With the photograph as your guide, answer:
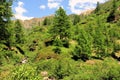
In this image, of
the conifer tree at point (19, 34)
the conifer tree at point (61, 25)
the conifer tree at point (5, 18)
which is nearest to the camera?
the conifer tree at point (5, 18)

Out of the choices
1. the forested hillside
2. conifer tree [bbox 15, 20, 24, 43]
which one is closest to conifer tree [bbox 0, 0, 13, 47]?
the forested hillside

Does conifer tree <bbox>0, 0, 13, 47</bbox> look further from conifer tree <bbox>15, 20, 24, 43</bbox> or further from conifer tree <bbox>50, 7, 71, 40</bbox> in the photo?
conifer tree <bbox>15, 20, 24, 43</bbox>

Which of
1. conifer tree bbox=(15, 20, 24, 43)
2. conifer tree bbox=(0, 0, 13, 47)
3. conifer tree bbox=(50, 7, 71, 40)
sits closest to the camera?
conifer tree bbox=(0, 0, 13, 47)

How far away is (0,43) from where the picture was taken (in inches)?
821

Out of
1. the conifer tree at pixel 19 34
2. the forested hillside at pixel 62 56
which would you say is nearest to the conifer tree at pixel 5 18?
the forested hillside at pixel 62 56

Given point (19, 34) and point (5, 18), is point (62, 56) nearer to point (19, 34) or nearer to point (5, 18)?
point (19, 34)

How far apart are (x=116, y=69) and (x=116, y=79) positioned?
2446mm

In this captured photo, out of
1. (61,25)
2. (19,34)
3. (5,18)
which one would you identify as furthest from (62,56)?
(5,18)

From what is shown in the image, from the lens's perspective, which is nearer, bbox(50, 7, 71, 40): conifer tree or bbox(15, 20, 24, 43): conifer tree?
bbox(50, 7, 71, 40): conifer tree

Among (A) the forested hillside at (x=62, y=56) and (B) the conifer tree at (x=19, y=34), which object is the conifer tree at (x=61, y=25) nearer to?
(A) the forested hillside at (x=62, y=56)

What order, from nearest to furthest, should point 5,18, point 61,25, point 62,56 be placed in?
point 5,18 < point 62,56 < point 61,25

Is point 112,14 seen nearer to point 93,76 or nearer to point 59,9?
point 59,9

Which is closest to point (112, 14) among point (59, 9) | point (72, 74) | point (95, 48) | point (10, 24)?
point (59, 9)

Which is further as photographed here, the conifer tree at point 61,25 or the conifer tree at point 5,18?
the conifer tree at point 61,25
